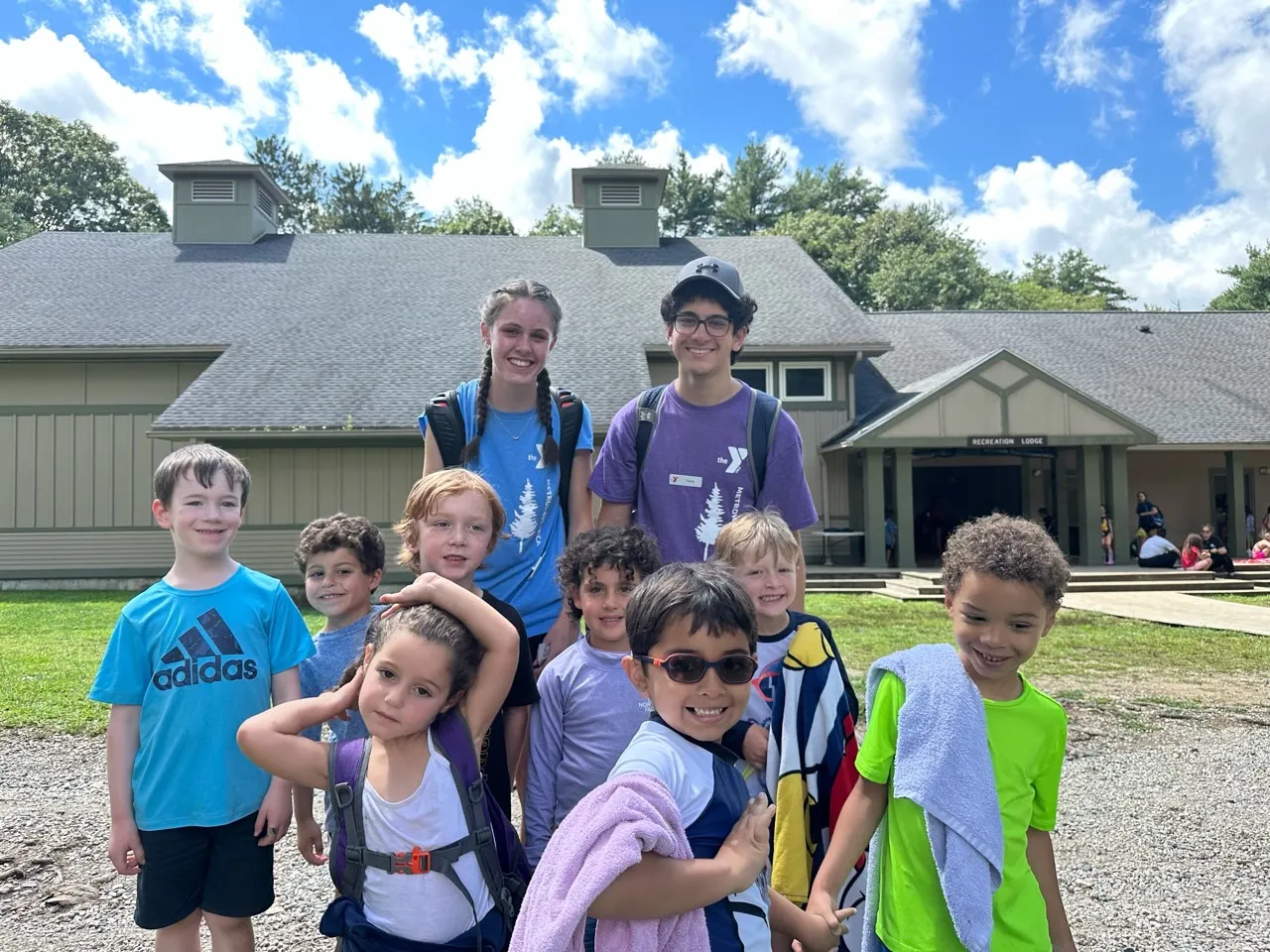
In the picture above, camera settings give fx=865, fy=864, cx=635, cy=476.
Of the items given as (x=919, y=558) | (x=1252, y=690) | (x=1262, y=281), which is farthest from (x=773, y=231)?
(x=1252, y=690)

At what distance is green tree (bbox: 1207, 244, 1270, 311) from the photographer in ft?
133

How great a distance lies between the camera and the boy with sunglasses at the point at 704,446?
9.08ft

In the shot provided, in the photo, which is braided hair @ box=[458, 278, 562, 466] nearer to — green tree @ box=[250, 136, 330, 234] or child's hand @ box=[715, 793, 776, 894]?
child's hand @ box=[715, 793, 776, 894]

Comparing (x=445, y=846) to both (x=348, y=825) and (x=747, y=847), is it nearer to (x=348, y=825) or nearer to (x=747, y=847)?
(x=348, y=825)

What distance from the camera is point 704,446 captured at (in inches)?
111

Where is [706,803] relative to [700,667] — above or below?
below

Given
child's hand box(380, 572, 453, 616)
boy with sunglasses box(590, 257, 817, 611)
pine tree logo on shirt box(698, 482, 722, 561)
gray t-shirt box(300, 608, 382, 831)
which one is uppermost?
boy with sunglasses box(590, 257, 817, 611)

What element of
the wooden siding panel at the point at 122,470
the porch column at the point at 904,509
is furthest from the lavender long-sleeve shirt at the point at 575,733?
the wooden siding panel at the point at 122,470

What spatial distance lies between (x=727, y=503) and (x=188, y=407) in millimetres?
14603

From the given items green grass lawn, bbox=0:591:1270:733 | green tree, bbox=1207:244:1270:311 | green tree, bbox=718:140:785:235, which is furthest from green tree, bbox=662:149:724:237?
green grass lawn, bbox=0:591:1270:733

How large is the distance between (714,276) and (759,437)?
1.77 feet

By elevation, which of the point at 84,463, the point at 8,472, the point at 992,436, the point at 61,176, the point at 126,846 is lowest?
the point at 126,846

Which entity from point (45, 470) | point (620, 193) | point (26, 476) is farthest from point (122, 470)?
point (620, 193)

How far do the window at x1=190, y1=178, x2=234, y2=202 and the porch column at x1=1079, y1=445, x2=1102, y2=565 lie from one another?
19636mm
